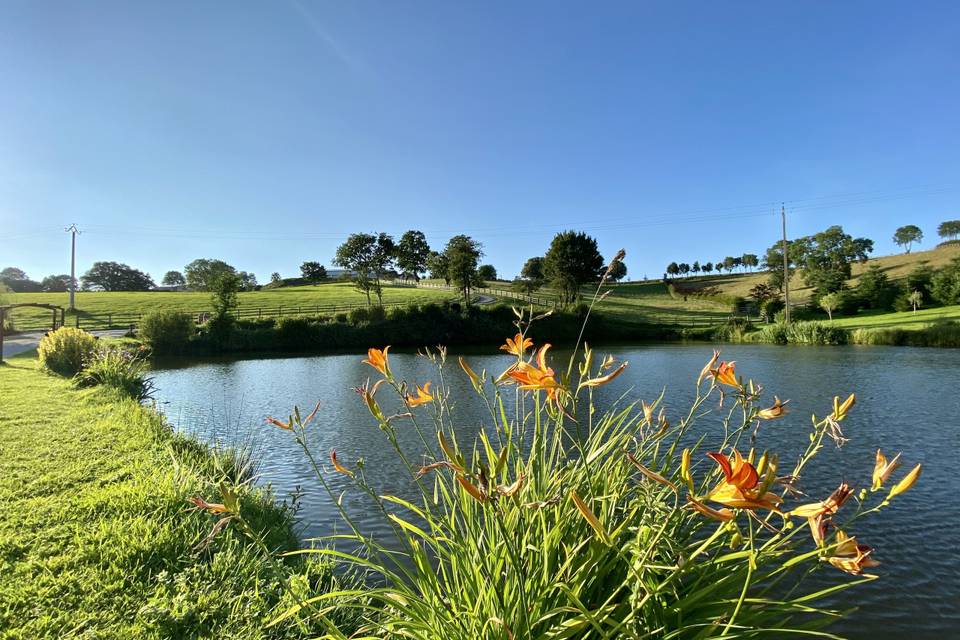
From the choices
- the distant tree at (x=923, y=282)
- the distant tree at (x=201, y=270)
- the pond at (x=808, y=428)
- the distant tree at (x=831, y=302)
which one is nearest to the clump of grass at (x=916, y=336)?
the pond at (x=808, y=428)

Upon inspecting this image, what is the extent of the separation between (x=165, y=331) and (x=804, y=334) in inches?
1600

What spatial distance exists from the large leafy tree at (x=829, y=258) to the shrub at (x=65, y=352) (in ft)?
192

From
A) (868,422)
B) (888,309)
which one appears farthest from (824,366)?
(888,309)

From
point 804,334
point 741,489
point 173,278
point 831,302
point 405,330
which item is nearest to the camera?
point 741,489

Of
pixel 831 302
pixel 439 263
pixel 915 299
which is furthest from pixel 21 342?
pixel 915 299

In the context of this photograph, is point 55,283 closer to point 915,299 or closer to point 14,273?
point 14,273

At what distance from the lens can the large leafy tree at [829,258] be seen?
5099 cm

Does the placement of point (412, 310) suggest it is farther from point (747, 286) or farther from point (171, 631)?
point (747, 286)

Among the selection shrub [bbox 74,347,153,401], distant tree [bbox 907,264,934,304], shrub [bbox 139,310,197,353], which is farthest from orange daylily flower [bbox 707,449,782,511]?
distant tree [bbox 907,264,934,304]

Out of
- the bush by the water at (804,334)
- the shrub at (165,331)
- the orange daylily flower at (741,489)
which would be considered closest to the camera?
the orange daylily flower at (741,489)

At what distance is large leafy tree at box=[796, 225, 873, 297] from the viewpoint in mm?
50987

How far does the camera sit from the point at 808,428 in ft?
33.9

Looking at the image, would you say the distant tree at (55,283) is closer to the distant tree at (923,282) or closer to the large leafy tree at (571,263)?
the large leafy tree at (571,263)

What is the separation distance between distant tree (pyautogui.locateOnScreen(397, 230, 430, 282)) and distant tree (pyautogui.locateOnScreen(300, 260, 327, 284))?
12939 mm
